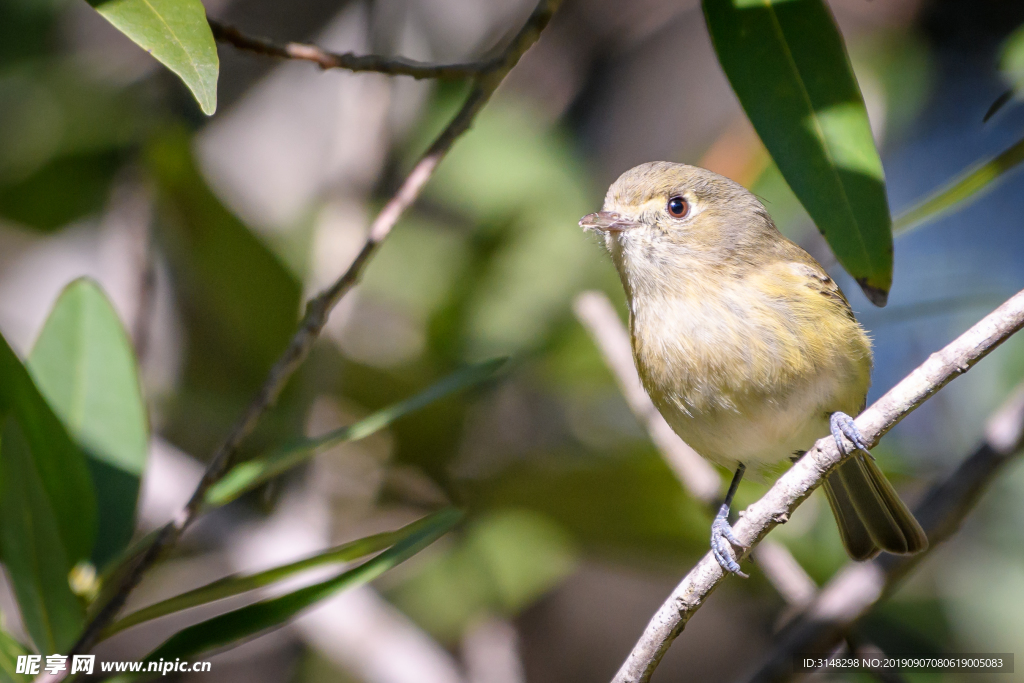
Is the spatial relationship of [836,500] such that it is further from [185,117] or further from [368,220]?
[185,117]

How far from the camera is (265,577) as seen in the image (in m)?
1.90

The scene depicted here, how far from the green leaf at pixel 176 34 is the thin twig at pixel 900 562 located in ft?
6.09

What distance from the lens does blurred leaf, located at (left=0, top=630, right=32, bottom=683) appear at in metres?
1.74

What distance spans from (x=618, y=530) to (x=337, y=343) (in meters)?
1.28

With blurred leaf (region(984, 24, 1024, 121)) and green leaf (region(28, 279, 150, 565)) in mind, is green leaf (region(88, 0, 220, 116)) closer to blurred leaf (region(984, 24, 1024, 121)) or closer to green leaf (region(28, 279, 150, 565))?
green leaf (region(28, 279, 150, 565))

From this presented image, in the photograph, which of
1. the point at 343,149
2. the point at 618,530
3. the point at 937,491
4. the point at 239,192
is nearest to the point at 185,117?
the point at 239,192

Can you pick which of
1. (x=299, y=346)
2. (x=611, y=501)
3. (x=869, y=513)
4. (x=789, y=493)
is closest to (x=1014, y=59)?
(x=869, y=513)

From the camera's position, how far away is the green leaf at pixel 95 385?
2205 mm

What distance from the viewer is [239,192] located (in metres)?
4.13

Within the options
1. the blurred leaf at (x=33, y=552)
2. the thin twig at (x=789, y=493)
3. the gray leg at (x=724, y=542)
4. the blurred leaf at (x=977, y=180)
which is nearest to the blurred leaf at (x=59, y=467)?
the blurred leaf at (x=33, y=552)

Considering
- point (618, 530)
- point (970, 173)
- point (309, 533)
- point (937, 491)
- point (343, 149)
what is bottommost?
point (309, 533)

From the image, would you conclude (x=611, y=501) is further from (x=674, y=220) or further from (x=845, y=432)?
(x=845, y=432)

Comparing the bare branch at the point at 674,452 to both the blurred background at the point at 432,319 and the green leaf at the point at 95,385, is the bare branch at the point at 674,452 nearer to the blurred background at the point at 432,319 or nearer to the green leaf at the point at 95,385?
the blurred background at the point at 432,319

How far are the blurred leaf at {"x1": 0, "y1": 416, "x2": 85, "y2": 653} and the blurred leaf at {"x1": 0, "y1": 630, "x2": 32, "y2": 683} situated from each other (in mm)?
38
